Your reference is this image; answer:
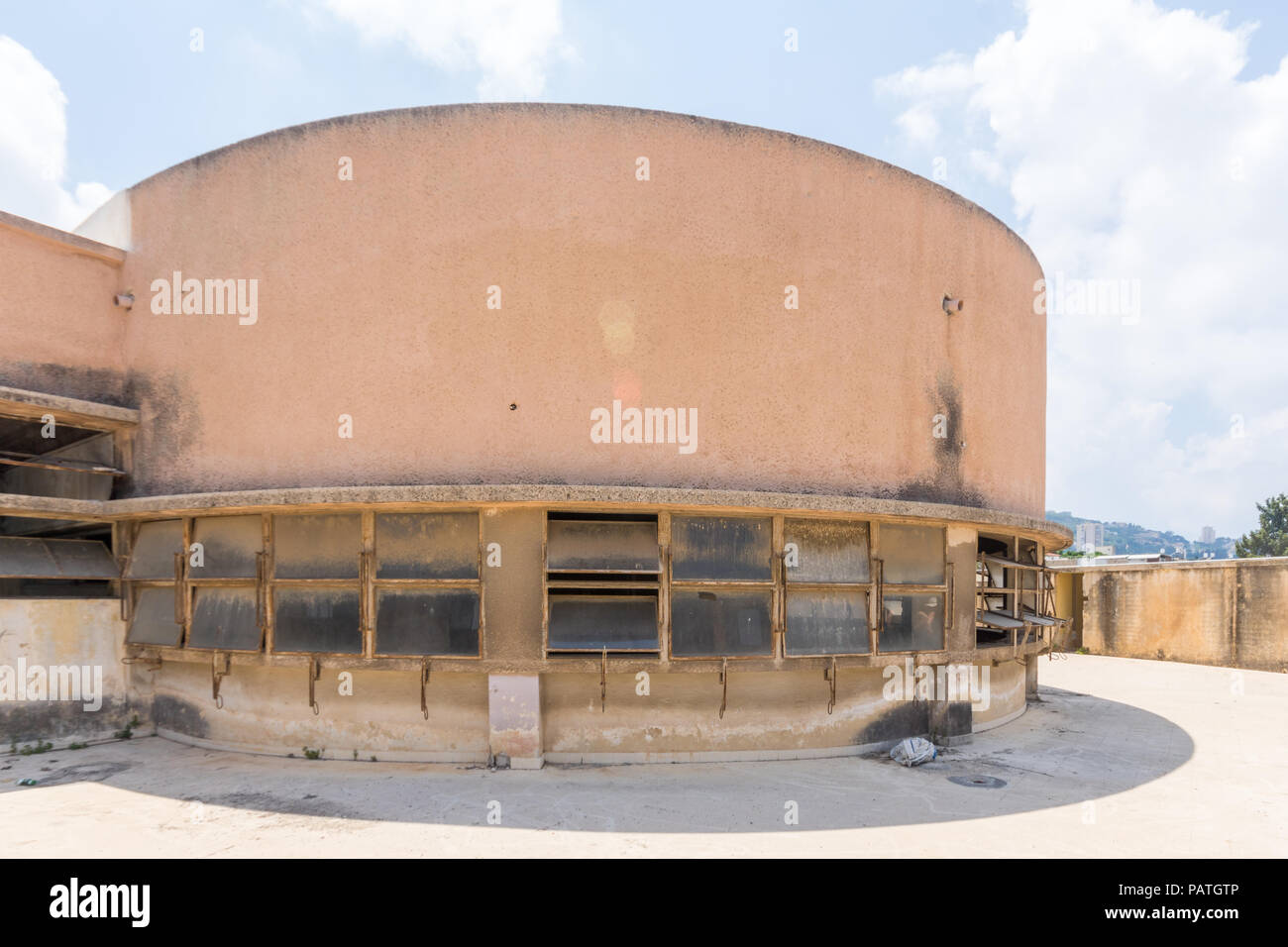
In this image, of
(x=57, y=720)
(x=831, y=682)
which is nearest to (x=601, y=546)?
(x=831, y=682)

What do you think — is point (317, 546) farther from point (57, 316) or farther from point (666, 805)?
point (57, 316)

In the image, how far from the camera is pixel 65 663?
1000cm

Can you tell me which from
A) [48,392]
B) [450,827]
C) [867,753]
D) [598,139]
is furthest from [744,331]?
[48,392]

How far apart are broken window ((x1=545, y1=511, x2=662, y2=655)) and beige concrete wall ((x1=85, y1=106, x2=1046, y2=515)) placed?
59 cm

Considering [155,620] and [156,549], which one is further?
[156,549]

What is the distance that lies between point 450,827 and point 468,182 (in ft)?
24.2

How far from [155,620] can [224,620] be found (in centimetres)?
147

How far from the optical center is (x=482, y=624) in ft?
28.2

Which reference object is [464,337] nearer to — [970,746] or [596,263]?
[596,263]

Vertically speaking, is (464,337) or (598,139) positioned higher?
(598,139)

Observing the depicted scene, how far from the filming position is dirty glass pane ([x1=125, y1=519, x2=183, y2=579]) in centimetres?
1005

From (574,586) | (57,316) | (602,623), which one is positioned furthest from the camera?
(57,316)

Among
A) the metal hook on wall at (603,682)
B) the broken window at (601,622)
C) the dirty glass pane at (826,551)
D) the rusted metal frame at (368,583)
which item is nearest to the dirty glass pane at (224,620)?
the rusted metal frame at (368,583)
